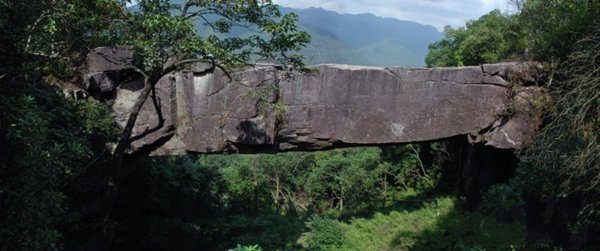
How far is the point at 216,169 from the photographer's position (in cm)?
1564

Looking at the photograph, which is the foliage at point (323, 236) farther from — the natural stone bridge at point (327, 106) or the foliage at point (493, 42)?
the foliage at point (493, 42)

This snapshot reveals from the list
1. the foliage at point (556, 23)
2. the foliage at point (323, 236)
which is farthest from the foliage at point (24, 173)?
the foliage at point (323, 236)

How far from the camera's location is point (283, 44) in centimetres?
739

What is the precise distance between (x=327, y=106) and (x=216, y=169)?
6569 millimetres

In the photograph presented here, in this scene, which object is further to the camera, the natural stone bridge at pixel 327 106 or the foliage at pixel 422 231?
the foliage at pixel 422 231

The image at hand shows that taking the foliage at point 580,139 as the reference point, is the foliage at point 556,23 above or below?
above

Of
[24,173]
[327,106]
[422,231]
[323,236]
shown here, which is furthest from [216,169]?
[24,173]

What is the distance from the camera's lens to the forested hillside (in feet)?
12.3

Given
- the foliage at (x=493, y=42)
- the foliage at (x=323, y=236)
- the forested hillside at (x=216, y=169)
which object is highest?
the foliage at (x=493, y=42)

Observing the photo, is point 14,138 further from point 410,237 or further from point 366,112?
point 410,237

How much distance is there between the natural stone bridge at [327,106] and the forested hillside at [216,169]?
1.49 feet

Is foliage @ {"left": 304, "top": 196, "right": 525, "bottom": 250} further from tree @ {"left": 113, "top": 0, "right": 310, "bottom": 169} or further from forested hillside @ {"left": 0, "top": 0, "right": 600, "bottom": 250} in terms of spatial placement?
tree @ {"left": 113, "top": 0, "right": 310, "bottom": 169}

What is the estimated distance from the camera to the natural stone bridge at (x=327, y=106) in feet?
32.4

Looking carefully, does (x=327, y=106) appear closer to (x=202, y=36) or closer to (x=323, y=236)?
(x=323, y=236)
